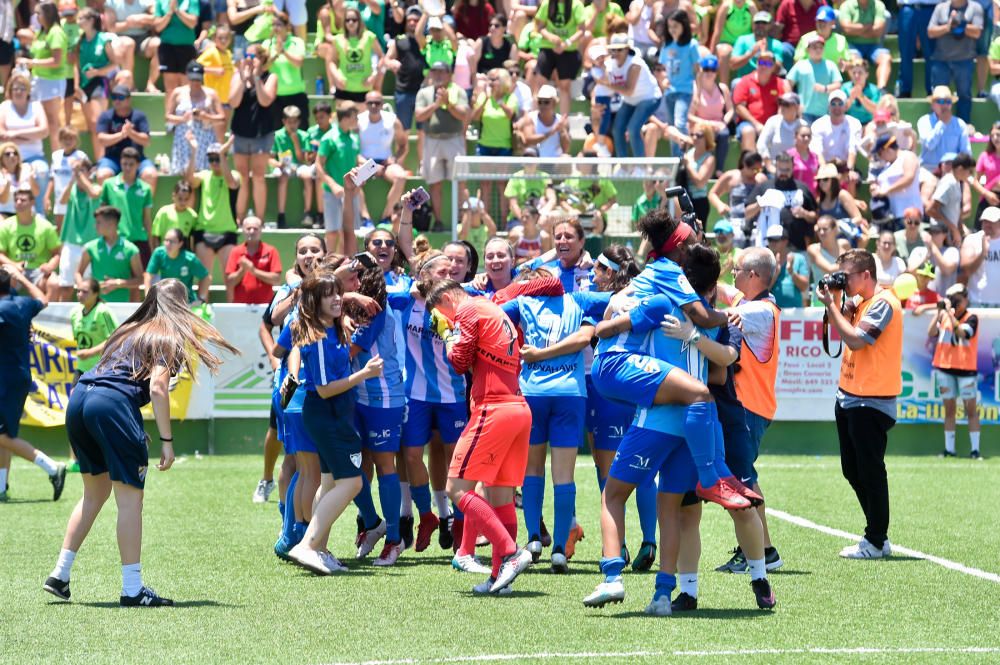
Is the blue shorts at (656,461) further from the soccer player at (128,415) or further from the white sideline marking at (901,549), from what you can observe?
the white sideline marking at (901,549)

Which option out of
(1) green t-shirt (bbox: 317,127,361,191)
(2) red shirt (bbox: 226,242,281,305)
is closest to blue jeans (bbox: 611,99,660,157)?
(1) green t-shirt (bbox: 317,127,361,191)

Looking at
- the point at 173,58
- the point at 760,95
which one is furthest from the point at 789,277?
the point at 173,58

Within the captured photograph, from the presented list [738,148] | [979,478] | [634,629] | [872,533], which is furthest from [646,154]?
[634,629]

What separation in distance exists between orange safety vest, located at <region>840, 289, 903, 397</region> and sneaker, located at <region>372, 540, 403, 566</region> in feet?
10.2

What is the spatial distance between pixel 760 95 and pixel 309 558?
43.7ft

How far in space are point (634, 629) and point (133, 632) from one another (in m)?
2.42

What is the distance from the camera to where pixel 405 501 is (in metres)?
10.6

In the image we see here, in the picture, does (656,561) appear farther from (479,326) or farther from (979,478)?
(979,478)

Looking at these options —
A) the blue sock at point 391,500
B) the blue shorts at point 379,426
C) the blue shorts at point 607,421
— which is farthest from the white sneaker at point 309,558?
the blue shorts at point 607,421

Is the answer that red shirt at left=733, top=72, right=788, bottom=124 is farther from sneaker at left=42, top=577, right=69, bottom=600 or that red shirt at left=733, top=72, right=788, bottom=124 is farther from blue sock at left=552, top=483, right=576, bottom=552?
sneaker at left=42, top=577, right=69, bottom=600

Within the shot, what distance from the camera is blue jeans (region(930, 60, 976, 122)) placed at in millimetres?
21922

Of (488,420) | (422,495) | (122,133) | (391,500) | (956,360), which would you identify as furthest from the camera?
(122,133)

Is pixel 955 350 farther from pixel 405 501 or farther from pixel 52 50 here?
pixel 52 50

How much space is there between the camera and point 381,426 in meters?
9.82
